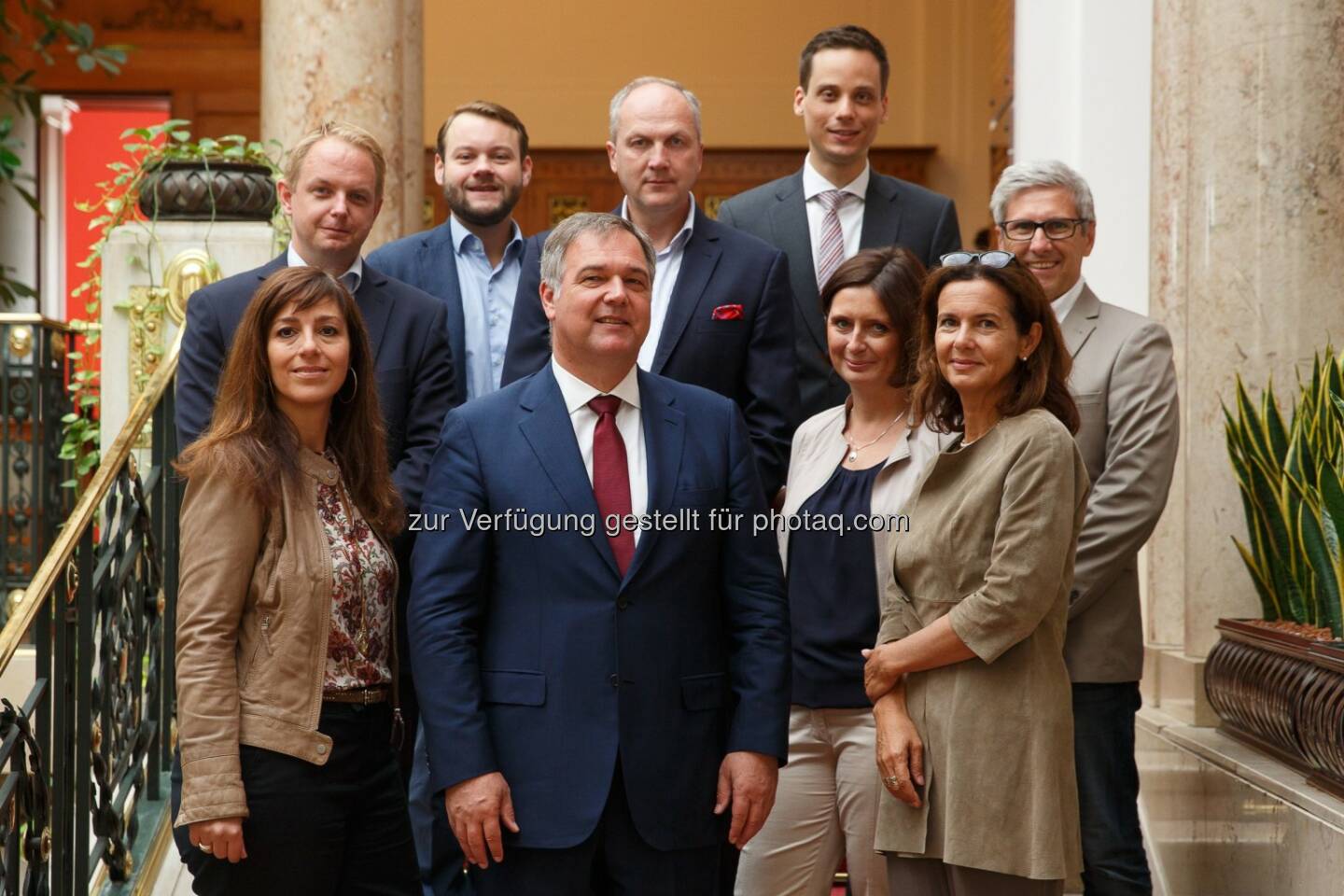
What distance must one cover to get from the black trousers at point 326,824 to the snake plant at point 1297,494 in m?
2.09

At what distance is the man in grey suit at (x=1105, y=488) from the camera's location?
11.2 feet

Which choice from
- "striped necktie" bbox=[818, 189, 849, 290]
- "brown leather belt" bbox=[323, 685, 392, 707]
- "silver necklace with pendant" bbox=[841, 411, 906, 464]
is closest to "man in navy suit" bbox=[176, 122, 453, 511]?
"brown leather belt" bbox=[323, 685, 392, 707]

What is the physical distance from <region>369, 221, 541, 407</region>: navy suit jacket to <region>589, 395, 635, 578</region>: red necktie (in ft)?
3.57

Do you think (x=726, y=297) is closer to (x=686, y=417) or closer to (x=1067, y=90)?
(x=686, y=417)

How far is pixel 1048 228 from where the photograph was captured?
3576mm

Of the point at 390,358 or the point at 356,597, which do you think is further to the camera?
the point at 390,358

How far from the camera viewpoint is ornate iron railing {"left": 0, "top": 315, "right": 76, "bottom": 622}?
6.55 metres

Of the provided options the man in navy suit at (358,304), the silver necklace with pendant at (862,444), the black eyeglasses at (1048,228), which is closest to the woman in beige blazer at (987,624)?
the silver necklace with pendant at (862,444)

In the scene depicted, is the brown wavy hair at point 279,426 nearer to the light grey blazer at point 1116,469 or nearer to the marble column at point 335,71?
the light grey blazer at point 1116,469

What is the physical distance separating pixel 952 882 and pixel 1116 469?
1.10m

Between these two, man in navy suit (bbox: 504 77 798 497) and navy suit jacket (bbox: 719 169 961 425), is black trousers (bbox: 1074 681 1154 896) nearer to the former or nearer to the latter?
man in navy suit (bbox: 504 77 798 497)

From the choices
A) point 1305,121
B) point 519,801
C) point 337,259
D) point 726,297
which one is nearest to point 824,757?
point 519,801

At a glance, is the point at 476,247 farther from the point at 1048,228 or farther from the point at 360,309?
the point at 1048,228

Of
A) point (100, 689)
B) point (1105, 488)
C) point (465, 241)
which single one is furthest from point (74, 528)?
point (1105, 488)
